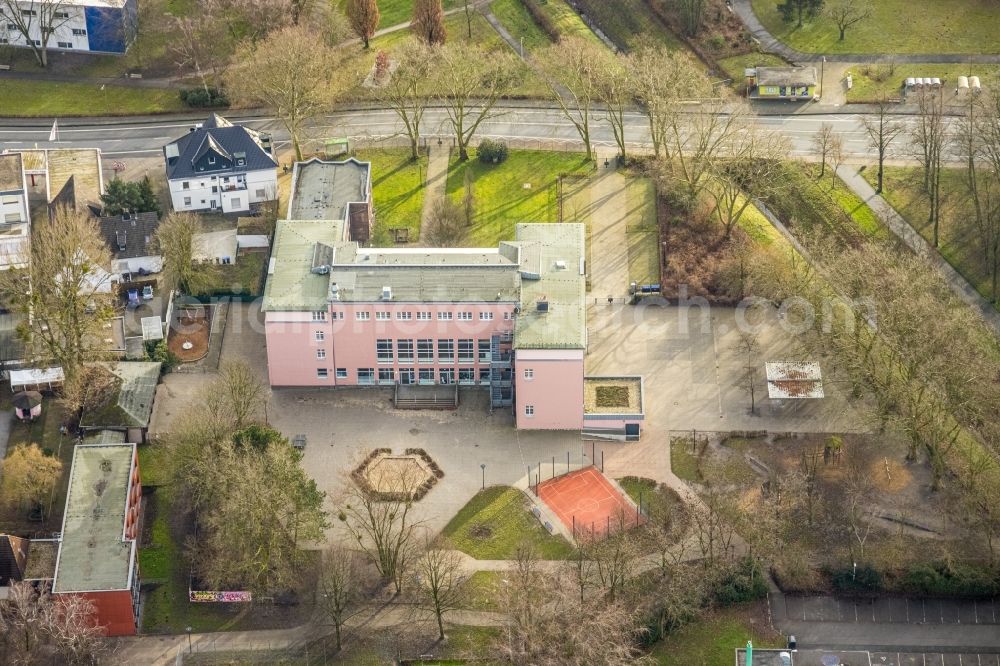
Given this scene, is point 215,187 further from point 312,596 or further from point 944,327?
point 944,327

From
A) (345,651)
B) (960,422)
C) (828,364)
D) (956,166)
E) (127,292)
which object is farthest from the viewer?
(956,166)

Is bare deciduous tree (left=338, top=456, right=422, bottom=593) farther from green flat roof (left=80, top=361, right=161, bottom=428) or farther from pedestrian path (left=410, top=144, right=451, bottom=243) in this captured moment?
pedestrian path (left=410, top=144, right=451, bottom=243)

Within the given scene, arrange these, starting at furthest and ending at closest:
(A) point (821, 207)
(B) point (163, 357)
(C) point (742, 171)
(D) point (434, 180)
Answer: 1. (D) point (434, 180)
2. (A) point (821, 207)
3. (C) point (742, 171)
4. (B) point (163, 357)

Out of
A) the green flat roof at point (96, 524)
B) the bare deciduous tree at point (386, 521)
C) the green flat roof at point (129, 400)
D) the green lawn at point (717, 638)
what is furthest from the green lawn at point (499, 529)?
the green flat roof at point (129, 400)

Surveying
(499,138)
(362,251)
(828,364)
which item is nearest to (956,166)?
(828,364)

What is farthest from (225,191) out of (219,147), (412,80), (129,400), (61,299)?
(129,400)

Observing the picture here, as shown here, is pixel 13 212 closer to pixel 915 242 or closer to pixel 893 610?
pixel 915 242

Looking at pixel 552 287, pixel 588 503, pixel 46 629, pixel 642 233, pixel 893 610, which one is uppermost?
pixel 642 233
